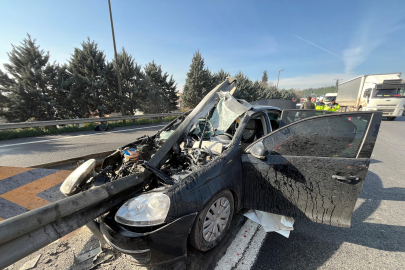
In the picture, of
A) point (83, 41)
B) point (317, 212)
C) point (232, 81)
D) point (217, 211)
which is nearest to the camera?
point (217, 211)

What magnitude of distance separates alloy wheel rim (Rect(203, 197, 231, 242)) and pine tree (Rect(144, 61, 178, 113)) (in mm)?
16493

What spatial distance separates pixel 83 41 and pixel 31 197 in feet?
54.8

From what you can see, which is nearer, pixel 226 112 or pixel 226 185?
pixel 226 185

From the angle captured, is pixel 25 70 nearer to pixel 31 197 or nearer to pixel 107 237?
pixel 31 197

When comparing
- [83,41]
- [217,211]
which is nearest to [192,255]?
[217,211]

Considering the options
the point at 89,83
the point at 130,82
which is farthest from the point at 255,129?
the point at 130,82

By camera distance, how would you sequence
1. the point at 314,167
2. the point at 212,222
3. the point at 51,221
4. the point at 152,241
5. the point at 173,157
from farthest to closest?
the point at 173,157 → the point at 314,167 → the point at 212,222 → the point at 152,241 → the point at 51,221

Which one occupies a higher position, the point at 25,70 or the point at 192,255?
the point at 25,70

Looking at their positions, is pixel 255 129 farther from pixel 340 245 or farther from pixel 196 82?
pixel 196 82

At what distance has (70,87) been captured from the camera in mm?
13078

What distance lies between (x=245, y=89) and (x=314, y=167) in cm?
2679

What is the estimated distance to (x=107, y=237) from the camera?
4.96 feet

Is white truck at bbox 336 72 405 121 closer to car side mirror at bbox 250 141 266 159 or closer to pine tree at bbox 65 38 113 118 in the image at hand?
car side mirror at bbox 250 141 266 159

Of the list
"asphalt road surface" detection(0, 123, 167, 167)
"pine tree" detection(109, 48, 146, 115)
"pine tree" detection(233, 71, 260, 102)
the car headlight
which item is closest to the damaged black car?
the car headlight
